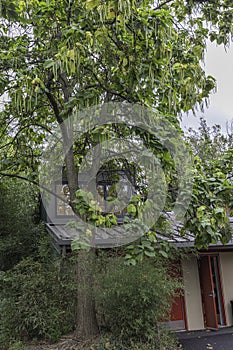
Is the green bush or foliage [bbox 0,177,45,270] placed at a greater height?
foliage [bbox 0,177,45,270]

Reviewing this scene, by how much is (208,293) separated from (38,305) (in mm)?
5027

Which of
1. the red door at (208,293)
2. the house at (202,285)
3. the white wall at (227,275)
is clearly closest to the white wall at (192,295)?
the house at (202,285)

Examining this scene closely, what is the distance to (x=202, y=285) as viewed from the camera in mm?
9281

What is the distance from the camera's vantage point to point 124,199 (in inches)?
253

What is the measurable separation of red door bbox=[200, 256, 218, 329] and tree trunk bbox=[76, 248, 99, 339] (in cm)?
436

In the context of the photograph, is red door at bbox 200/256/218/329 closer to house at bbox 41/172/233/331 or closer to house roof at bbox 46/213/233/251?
house at bbox 41/172/233/331

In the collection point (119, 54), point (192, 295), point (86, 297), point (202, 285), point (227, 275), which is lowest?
point (192, 295)

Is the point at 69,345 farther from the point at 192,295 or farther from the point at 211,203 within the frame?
the point at 192,295

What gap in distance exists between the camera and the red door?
8820 mm

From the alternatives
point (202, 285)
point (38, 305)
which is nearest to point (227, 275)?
point (202, 285)

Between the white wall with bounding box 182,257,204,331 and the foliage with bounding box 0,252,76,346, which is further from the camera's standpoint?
the white wall with bounding box 182,257,204,331

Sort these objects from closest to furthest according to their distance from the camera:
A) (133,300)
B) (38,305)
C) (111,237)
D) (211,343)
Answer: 1. (133,300)
2. (38,305)
3. (111,237)
4. (211,343)

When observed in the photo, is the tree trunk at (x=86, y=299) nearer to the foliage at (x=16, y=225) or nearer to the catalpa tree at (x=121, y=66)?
the catalpa tree at (x=121, y=66)

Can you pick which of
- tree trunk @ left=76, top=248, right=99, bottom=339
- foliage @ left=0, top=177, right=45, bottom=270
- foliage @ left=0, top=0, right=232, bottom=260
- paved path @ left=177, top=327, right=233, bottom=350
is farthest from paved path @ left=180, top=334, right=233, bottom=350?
foliage @ left=0, top=177, right=45, bottom=270
